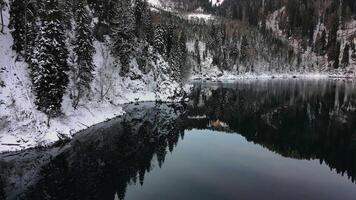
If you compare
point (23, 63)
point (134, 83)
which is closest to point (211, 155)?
point (23, 63)

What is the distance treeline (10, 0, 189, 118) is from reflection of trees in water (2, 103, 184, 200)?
8854mm

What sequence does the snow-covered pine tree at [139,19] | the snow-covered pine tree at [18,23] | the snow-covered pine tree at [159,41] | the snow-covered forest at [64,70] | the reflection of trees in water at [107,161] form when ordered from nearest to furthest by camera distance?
the reflection of trees in water at [107,161]
the snow-covered forest at [64,70]
the snow-covered pine tree at [18,23]
the snow-covered pine tree at [139,19]
the snow-covered pine tree at [159,41]

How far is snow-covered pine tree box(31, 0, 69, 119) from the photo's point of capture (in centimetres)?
5322

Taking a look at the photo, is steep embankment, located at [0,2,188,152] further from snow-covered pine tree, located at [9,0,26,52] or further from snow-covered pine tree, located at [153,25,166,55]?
snow-covered pine tree, located at [153,25,166,55]

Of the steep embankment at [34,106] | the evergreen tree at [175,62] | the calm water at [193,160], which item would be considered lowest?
the calm water at [193,160]

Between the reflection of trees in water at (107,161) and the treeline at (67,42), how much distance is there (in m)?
8.85

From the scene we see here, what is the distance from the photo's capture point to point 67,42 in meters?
75.9

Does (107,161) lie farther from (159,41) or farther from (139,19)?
(159,41)

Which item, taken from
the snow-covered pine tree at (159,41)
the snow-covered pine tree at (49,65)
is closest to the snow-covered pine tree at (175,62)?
the snow-covered pine tree at (159,41)

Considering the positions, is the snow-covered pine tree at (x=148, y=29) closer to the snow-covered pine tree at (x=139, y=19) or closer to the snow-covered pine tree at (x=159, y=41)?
the snow-covered pine tree at (x=139, y=19)

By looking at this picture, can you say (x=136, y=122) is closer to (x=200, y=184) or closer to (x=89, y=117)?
(x=89, y=117)

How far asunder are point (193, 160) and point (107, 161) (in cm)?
1153

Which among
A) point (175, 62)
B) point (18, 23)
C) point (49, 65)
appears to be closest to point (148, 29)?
point (175, 62)

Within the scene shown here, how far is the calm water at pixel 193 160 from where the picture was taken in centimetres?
3766
